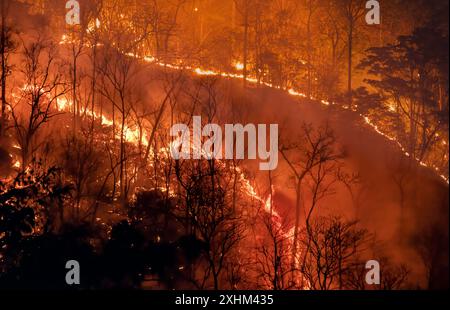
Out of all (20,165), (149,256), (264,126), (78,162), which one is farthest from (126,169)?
(264,126)

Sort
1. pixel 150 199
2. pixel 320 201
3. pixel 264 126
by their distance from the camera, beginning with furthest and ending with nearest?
pixel 264 126 → pixel 320 201 → pixel 150 199

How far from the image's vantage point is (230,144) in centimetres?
2975

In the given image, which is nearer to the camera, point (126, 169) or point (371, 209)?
point (126, 169)

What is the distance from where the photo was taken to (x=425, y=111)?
32.9 meters

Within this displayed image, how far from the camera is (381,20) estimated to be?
36906 mm

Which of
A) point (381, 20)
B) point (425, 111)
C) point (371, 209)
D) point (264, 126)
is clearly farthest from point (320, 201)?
point (381, 20)

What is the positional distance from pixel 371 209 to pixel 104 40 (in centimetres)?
1931

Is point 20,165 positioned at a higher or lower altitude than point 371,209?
higher

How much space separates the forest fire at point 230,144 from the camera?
23.0 meters

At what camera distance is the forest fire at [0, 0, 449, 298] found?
75.6ft
